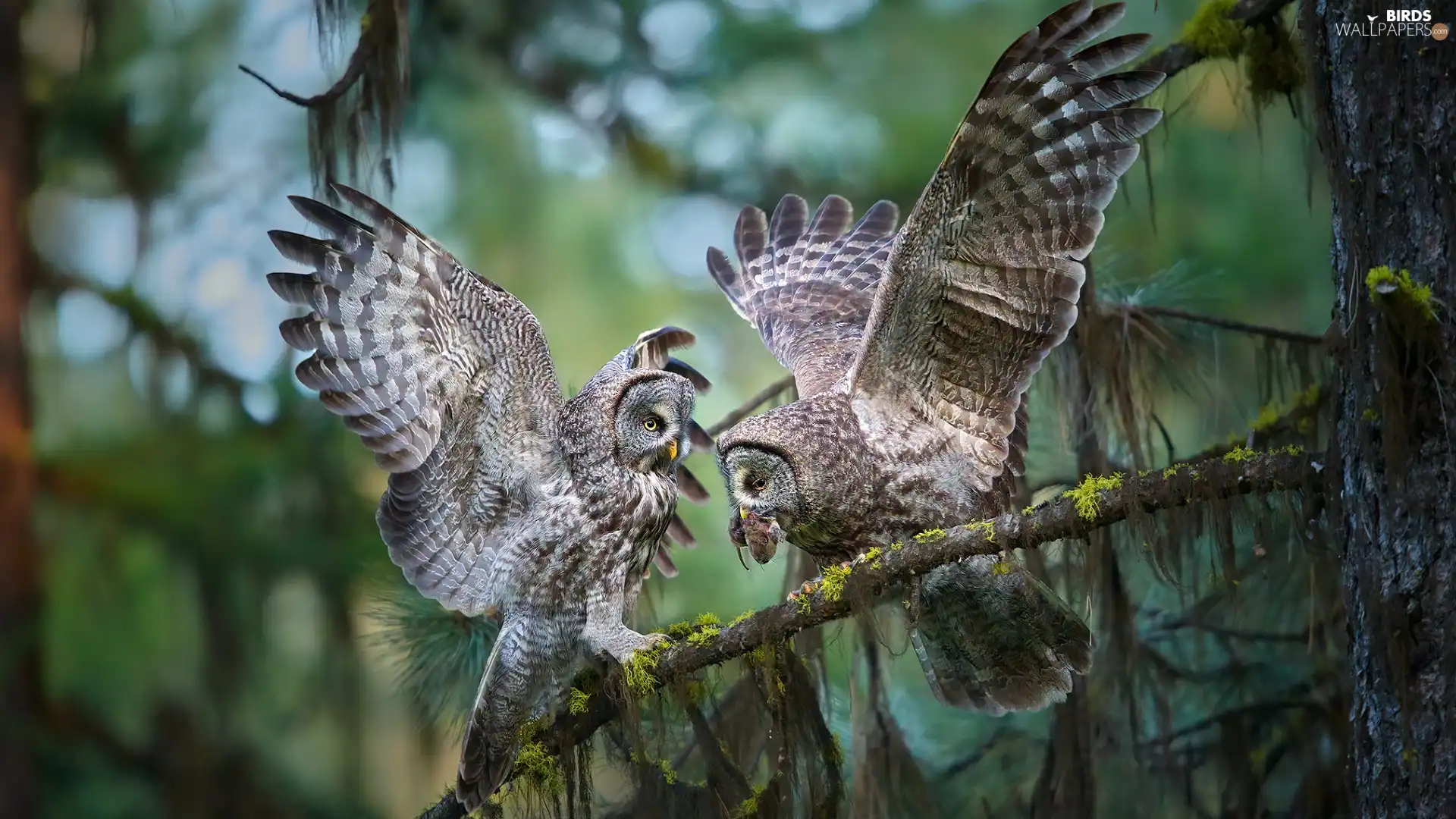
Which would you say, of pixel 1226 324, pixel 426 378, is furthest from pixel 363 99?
pixel 1226 324

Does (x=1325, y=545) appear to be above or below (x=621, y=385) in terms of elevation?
below

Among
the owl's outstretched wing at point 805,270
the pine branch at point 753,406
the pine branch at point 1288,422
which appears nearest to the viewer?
the pine branch at point 1288,422

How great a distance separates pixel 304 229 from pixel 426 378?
19.2 inches

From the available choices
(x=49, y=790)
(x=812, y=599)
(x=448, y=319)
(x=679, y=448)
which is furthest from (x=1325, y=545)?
(x=49, y=790)

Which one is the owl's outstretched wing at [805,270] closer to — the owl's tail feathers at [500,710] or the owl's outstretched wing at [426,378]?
the owl's outstretched wing at [426,378]

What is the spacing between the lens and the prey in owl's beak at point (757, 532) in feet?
10.3

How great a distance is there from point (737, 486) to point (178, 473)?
2.57 meters

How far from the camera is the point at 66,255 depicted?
518cm

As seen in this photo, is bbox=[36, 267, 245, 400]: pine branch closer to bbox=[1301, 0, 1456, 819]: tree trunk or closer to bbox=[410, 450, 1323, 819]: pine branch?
bbox=[410, 450, 1323, 819]: pine branch

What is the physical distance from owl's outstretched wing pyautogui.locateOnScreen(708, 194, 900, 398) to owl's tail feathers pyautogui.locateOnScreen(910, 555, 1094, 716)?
3.44 ft

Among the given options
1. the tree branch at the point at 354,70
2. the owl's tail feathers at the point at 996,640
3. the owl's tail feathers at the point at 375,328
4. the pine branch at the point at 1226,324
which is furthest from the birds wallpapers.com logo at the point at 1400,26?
the tree branch at the point at 354,70

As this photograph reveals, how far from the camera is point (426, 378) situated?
→ 11.0 ft

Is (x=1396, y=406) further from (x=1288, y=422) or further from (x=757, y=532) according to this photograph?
(x=757, y=532)

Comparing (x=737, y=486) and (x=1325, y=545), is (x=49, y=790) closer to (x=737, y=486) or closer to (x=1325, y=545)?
(x=737, y=486)
